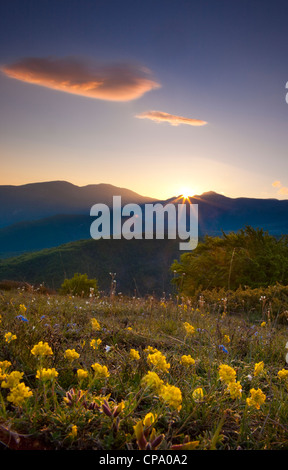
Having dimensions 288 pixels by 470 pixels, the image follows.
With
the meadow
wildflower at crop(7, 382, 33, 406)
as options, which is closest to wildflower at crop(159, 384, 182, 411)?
the meadow

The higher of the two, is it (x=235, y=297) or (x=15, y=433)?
(x=15, y=433)

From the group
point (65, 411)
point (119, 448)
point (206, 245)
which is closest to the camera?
point (119, 448)

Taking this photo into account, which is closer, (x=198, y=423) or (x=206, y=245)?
(x=198, y=423)

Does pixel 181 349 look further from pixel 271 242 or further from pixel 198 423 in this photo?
pixel 271 242

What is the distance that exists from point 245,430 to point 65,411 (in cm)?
110

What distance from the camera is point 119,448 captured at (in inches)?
68.2

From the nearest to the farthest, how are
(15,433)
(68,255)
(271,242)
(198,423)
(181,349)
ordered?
(15,433), (198,423), (181,349), (271,242), (68,255)

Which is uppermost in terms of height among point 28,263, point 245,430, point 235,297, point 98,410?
point 98,410

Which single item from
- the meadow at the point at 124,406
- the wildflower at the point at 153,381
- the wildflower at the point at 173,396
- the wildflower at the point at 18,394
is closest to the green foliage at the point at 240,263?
the meadow at the point at 124,406

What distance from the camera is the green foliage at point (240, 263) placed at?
13.9m

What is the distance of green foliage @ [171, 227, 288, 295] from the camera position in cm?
1395

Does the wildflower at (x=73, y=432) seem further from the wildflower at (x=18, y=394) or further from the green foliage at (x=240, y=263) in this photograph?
the green foliage at (x=240, y=263)

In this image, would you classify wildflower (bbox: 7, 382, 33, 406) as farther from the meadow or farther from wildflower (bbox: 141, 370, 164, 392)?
wildflower (bbox: 141, 370, 164, 392)

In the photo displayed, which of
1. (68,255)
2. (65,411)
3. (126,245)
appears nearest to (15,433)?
(65,411)
